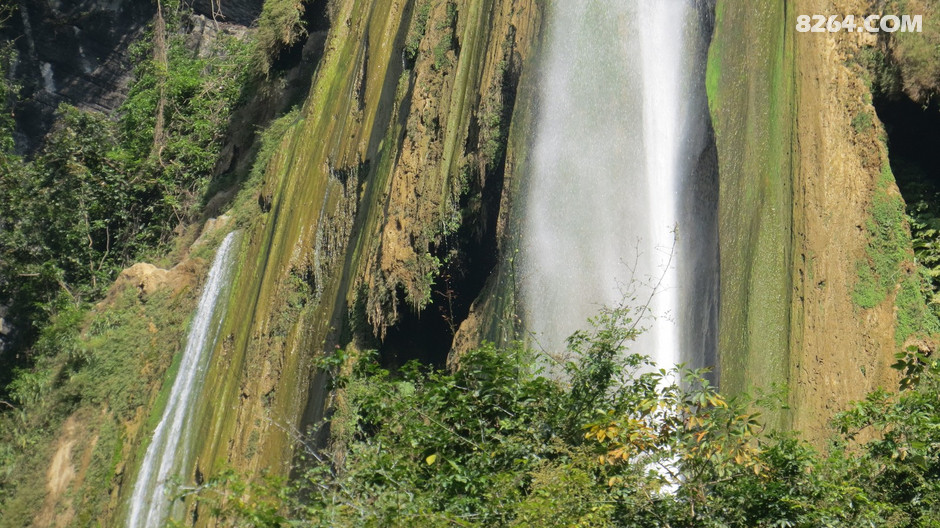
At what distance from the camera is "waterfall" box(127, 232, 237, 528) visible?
50.8 ft

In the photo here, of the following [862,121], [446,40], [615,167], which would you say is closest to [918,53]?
[862,121]

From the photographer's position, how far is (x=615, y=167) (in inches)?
381

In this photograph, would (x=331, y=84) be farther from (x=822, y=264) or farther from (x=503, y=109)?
(x=822, y=264)

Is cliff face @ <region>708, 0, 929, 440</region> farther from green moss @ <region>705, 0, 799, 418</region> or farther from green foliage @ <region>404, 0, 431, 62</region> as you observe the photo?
green foliage @ <region>404, 0, 431, 62</region>

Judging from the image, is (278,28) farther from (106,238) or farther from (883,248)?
(883,248)

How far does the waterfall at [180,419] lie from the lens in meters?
15.5

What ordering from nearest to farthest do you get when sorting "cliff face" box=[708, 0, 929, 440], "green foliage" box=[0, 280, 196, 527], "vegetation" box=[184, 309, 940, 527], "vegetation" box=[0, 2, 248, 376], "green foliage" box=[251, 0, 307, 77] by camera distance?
"vegetation" box=[184, 309, 940, 527] < "cliff face" box=[708, 0, 929, 440] < "green foliage" box=[0, 280, 196, 527] < "green foliage" box=[251, 0, 307, 77] < "vegetation" box=[0, 2, 248, 376]

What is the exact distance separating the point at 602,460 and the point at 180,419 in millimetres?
11221

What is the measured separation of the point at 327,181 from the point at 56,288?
470 inches

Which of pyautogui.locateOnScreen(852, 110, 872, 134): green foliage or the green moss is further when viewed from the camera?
pyautogui.locateOnScreen(852, 110, 872, 134): green foliage

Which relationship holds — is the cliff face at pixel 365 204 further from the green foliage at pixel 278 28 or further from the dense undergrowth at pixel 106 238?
the dense undergrowth at pixel 106 238

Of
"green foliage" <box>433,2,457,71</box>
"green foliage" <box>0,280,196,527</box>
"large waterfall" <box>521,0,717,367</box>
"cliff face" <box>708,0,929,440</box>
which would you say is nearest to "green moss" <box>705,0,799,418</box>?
"cliff face" <box>708,0,929,440</box>

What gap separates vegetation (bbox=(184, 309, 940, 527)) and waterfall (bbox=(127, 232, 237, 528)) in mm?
8540

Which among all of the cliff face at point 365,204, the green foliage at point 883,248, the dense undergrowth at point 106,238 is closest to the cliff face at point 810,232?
the green foliage at point 883,248
